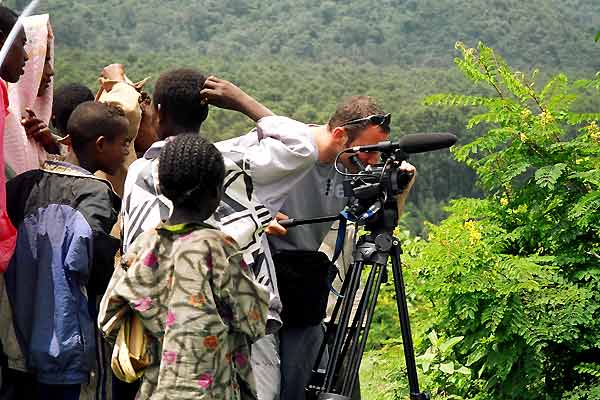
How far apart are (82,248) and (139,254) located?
1.20 feet

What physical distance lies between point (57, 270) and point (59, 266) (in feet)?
0.04

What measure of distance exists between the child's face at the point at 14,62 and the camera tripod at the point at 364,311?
3.88 feet

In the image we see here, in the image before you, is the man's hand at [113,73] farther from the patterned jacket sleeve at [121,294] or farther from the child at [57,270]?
the patterned jacket sleeve at [121,294]

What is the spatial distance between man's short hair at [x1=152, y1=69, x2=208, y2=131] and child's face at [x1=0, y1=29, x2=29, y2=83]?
1.56 feet

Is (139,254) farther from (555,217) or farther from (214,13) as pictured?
(214,13)

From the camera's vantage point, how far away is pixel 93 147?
126 inches

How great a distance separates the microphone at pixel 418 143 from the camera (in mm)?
2984

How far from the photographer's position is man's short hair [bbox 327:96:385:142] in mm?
3238

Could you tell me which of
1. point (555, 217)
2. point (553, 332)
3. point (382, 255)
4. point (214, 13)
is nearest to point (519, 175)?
point (555, 217)

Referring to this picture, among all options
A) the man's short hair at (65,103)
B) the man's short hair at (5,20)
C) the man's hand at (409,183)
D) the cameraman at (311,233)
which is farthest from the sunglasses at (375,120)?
the man's short hair at (65,103)

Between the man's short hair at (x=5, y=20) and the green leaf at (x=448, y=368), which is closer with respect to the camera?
the man's short hair at (x=5, y=20)

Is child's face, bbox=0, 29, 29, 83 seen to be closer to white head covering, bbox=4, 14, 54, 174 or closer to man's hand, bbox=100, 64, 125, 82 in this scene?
white head covering, bbox=4, 14, 54, 174

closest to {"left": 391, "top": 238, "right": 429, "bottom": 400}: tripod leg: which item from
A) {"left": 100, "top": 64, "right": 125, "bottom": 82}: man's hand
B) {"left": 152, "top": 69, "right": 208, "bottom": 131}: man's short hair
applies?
{"left": 152, "top": 69, "right": 208, "bottom": 131}: man's short hair

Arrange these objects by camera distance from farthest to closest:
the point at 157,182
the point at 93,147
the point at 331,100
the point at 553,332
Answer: the point at 331,100
the point at 553,332
the point at 93,147
the point at 157,182
